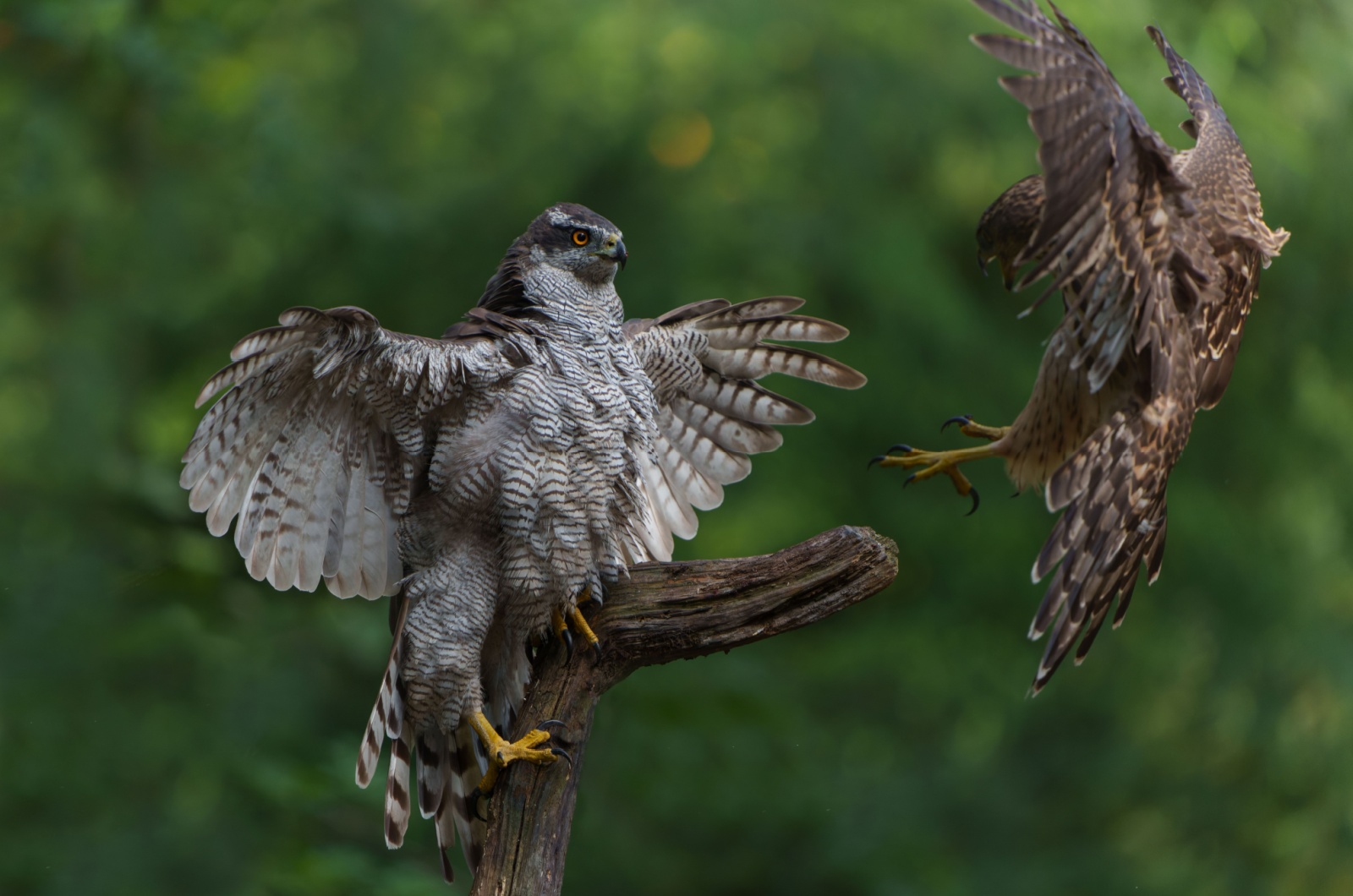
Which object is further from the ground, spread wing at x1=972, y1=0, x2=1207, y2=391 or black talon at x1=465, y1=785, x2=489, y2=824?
spread wing at x1=972, y1=0, x2=1207, y2=391

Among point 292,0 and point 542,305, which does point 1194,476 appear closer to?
point 542,305

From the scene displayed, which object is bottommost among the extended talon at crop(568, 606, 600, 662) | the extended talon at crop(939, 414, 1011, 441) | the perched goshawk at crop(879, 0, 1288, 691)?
the extended talon at crop(568, 606, 600, 662)

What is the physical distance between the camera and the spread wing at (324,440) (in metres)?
2.96

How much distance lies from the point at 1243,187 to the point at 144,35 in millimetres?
4979

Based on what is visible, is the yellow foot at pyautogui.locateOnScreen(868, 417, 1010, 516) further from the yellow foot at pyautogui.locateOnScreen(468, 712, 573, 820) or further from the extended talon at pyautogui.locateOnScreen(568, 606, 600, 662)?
the yellow foot at pyautogui.locateOnScreen(468, 712, 573, 820)

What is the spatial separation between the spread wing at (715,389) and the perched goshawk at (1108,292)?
1.67 ft

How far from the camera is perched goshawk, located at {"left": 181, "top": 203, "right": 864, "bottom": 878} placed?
3021 millimetres

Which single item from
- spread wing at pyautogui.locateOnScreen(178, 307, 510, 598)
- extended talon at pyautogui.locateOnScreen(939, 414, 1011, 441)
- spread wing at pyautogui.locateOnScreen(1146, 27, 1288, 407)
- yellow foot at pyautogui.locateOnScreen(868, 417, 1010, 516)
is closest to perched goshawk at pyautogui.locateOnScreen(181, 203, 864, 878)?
spread wing at pyautogui.locateOnScreen(178, 307, 510, 598)

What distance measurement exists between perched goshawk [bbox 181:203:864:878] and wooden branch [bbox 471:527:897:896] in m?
0.08

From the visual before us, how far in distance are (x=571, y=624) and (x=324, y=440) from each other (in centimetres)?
79

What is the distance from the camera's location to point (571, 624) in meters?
3.15

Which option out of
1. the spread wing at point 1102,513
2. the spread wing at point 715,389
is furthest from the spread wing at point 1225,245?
the spread wing at point 715,389

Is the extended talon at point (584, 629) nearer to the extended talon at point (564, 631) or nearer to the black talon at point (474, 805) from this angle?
the extended talon at point (564, 631)

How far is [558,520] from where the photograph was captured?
10.0ft
